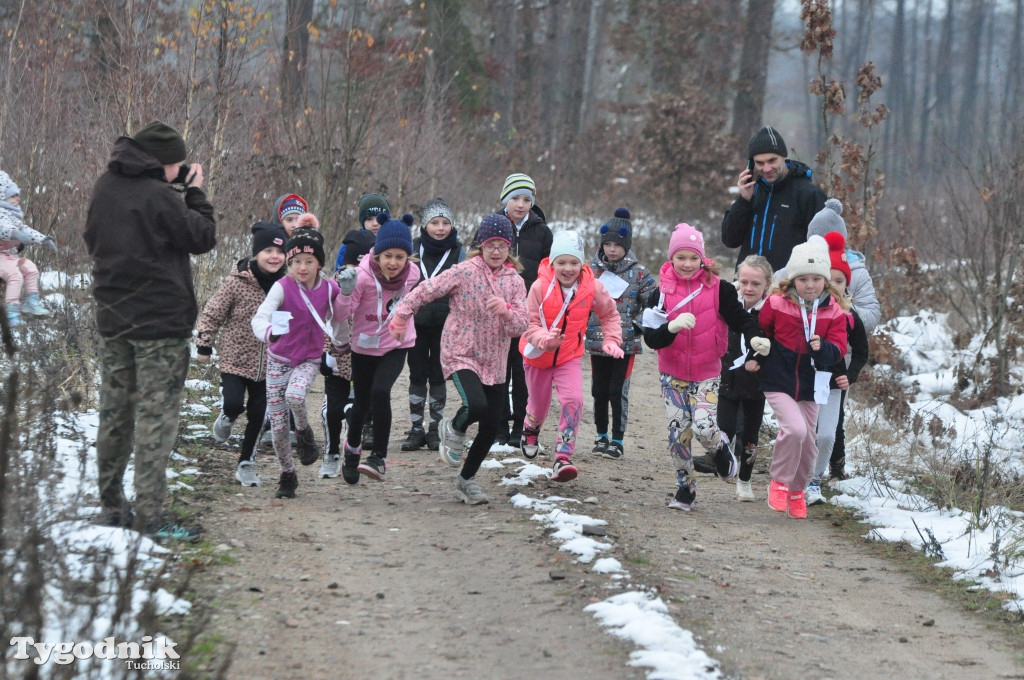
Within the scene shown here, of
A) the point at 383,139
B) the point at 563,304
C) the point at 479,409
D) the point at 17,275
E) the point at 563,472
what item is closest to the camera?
the point at 479,409

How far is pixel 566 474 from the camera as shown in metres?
7.65

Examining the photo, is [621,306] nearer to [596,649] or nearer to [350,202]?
[596,649]

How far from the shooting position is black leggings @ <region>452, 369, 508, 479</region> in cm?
719

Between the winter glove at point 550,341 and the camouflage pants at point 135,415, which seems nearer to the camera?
the camouflage pants at point 135,415

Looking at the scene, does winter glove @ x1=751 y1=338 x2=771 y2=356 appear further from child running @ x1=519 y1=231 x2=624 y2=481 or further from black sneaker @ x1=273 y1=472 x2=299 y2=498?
black sneaker @ x1=273 y1=472 x2=299 y2=498

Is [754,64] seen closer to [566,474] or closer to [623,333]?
[623,333]

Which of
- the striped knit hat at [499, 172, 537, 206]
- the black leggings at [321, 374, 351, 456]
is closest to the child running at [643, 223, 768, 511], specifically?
the striped knit hat at [499, 172, 537, 206]

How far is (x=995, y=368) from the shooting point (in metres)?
13.2

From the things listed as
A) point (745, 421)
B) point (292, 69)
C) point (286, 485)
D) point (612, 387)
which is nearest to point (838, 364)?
point (745, 421)

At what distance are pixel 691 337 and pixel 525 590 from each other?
8.21ft

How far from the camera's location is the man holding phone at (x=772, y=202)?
331 inches

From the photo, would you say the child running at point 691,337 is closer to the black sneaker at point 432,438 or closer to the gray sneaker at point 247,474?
the black sneaker at point 432,438

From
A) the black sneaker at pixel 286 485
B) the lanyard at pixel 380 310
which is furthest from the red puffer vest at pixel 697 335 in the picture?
the black sneaker at pixel 286 485

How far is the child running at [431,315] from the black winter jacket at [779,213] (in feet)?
7.13
